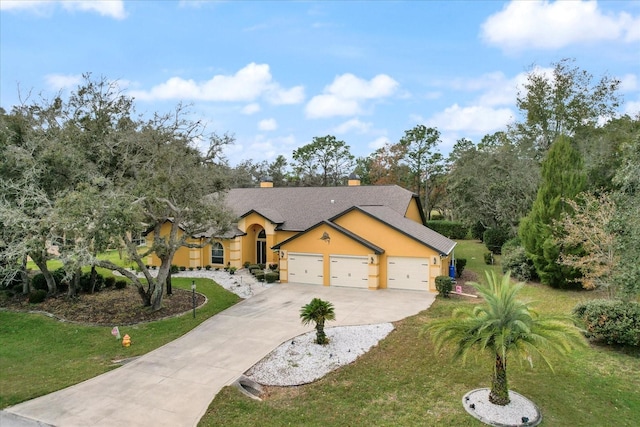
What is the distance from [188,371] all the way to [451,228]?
39176mm

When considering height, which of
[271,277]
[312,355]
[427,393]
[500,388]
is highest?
[271,277]

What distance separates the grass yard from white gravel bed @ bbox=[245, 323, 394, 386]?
408 mm

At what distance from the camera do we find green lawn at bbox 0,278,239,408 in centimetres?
1093

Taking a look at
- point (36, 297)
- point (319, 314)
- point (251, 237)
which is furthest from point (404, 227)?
point (36, 297)

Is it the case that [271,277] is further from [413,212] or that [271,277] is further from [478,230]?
[478,230]

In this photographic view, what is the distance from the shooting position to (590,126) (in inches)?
1275

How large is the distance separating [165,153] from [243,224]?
11713 millimetres

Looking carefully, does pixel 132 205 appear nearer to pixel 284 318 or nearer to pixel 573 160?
pixel 284 318

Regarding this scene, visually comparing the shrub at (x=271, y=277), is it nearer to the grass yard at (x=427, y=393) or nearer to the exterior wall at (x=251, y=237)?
the exterior wall at (x=251, y=237)

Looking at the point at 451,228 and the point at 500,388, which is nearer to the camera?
the point at 500,388

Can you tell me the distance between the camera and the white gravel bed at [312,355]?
1122cm

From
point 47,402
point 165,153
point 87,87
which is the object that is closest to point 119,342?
point 47,402

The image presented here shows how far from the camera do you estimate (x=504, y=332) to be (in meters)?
8.23

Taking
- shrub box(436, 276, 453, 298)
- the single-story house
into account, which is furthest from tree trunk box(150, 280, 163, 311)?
shrub box(436, 276, 453, 298)
